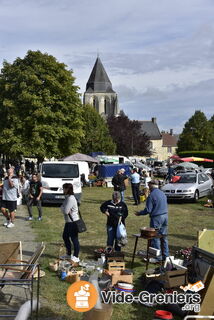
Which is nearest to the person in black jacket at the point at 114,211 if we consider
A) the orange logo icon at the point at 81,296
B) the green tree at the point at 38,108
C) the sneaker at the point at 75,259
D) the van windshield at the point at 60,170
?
the sneaker at the point at 75,259

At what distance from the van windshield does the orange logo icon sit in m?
14.3

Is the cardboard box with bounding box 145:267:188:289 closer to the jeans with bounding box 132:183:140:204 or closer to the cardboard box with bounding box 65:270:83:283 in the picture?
the cardboard box with bounding box 65:270:83:283

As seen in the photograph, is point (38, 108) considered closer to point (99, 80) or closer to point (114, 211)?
point (114, 211)

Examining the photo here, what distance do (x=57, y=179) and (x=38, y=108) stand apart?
18.6 meters

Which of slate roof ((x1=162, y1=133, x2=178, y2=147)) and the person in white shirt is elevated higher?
slate roof ((x1=162, y1=133, x2=178, y2=147))

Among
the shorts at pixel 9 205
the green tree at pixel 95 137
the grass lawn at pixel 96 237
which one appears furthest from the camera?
the green tree at pixel 95 137

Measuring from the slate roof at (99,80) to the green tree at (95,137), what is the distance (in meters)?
48.6

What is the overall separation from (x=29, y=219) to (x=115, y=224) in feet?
20.3

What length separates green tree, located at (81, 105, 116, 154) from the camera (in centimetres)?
6278

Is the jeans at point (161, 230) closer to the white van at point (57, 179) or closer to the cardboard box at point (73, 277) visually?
the cardboard box at point (73, 277)

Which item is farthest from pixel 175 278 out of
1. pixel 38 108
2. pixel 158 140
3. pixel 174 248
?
pixel 158 140

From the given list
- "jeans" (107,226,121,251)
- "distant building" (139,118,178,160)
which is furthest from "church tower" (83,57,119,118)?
"jeans" (107,226,121,251)

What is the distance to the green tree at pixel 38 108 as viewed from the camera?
117 feet

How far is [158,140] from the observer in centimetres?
12519
